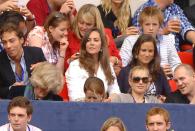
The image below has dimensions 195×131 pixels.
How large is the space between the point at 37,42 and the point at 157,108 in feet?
6.93

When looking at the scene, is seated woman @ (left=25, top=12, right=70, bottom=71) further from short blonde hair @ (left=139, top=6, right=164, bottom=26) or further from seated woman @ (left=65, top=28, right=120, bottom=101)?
short blonde hair @ (left=139, top=6, right=164, bottom=26)

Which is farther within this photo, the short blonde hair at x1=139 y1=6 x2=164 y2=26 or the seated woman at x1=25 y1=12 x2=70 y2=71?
the short blonde hair at x1=139 y1=6 x2=164 y2=26

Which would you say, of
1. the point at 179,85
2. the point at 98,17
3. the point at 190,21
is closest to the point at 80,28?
the point at 98,17

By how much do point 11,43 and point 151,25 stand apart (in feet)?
6.44

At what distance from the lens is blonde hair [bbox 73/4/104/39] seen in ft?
38.0

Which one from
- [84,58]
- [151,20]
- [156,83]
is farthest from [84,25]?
[156,83]

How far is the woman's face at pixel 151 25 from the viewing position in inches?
469

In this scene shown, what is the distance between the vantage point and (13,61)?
1088 cm

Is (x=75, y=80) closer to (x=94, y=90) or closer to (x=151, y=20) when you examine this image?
(x=94, y=90)

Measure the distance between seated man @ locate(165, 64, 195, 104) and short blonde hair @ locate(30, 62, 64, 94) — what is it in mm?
1346

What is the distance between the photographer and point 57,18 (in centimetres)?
1142

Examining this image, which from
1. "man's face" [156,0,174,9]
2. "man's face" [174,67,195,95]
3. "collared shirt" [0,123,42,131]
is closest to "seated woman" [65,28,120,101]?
"man's face" [174,67,195,95]

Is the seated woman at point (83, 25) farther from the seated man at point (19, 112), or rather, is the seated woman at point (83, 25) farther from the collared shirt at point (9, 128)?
the seated man at point (19, 112)

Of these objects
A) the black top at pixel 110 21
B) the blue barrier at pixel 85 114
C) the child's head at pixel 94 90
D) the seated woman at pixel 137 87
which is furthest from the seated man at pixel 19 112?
the black top at pixel 110 21
